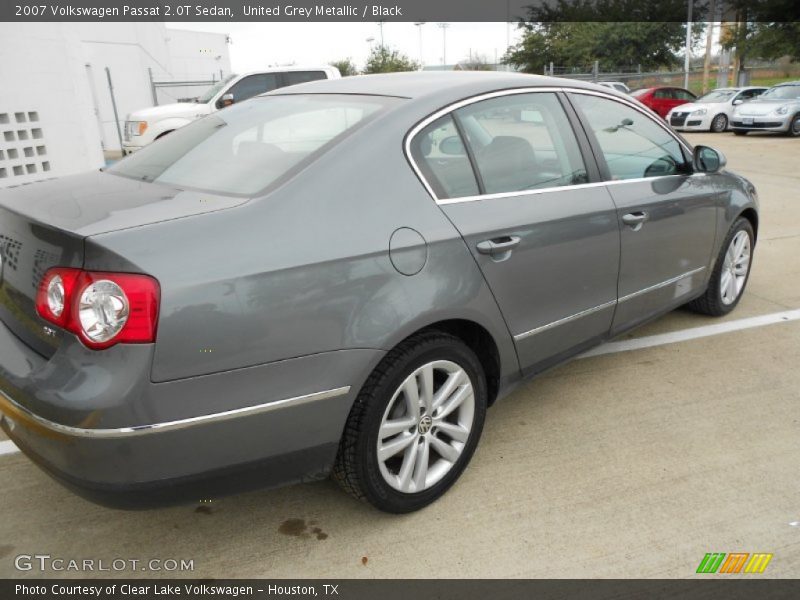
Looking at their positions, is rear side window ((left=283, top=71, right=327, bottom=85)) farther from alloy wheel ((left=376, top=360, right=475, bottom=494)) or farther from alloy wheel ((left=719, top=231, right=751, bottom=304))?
alloy wheel ((left=376, top=360, right=475, bottom=494))

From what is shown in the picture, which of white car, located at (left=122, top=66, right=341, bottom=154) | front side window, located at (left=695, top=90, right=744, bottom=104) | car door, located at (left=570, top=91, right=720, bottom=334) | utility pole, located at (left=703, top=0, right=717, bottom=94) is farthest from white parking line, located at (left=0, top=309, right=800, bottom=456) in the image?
utility pole, located at (left=703, top=0, right=717, bottom=94)

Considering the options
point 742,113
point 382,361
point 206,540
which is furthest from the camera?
point 742,113

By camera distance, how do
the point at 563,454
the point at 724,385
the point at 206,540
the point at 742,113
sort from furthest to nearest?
the point at 742,113, the point at 724,385, the point at 563,454, the point at 206,540

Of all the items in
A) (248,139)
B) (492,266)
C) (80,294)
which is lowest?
(492,266)

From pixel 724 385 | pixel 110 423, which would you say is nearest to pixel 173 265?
pixel 110 423

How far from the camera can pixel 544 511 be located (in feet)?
8.39

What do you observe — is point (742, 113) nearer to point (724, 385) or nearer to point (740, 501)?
point (724, 385)

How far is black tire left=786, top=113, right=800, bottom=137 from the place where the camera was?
17.2 m

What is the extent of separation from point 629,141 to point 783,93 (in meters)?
18.0

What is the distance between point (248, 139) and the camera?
8.90 ft

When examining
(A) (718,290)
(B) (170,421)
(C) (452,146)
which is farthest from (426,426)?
(A) (718,290)

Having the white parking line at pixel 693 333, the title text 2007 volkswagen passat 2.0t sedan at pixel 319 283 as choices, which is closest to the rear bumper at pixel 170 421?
the title text 2007 volkswagen passat 2.0t sedan at pixel 319 283

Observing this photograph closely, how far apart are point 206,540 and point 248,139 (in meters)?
1.58

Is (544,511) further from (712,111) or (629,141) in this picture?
(712,111)
